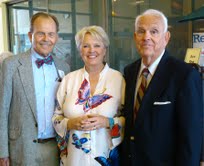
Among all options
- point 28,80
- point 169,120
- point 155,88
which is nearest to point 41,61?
point 28,80

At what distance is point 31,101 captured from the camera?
199 cm

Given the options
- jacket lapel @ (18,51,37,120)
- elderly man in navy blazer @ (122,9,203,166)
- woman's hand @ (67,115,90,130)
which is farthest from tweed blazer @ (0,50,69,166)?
elderly man in navy blazer @ (122,9,203,166)

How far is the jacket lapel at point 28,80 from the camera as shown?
1988 mm

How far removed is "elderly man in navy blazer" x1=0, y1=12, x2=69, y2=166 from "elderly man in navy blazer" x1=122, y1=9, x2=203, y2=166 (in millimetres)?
643

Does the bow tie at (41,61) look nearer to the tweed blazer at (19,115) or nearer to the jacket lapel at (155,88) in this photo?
the tweed blazer at (19,115)

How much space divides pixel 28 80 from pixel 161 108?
0.97m

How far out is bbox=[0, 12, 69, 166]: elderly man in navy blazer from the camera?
1987 mm

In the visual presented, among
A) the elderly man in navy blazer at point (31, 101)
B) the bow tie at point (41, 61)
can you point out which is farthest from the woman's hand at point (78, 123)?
the bow tie at point (41, 61)

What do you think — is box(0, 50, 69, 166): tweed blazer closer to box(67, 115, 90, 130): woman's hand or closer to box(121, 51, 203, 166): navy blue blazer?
box(67, 115, 90, 130): woman's hand

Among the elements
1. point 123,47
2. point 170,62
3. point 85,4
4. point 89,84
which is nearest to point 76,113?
point 89,84

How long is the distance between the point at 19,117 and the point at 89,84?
54 centimetres

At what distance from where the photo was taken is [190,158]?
1518 mm

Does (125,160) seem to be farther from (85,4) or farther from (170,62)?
(85,4)

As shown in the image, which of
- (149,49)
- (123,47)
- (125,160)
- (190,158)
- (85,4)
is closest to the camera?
(190,158)
